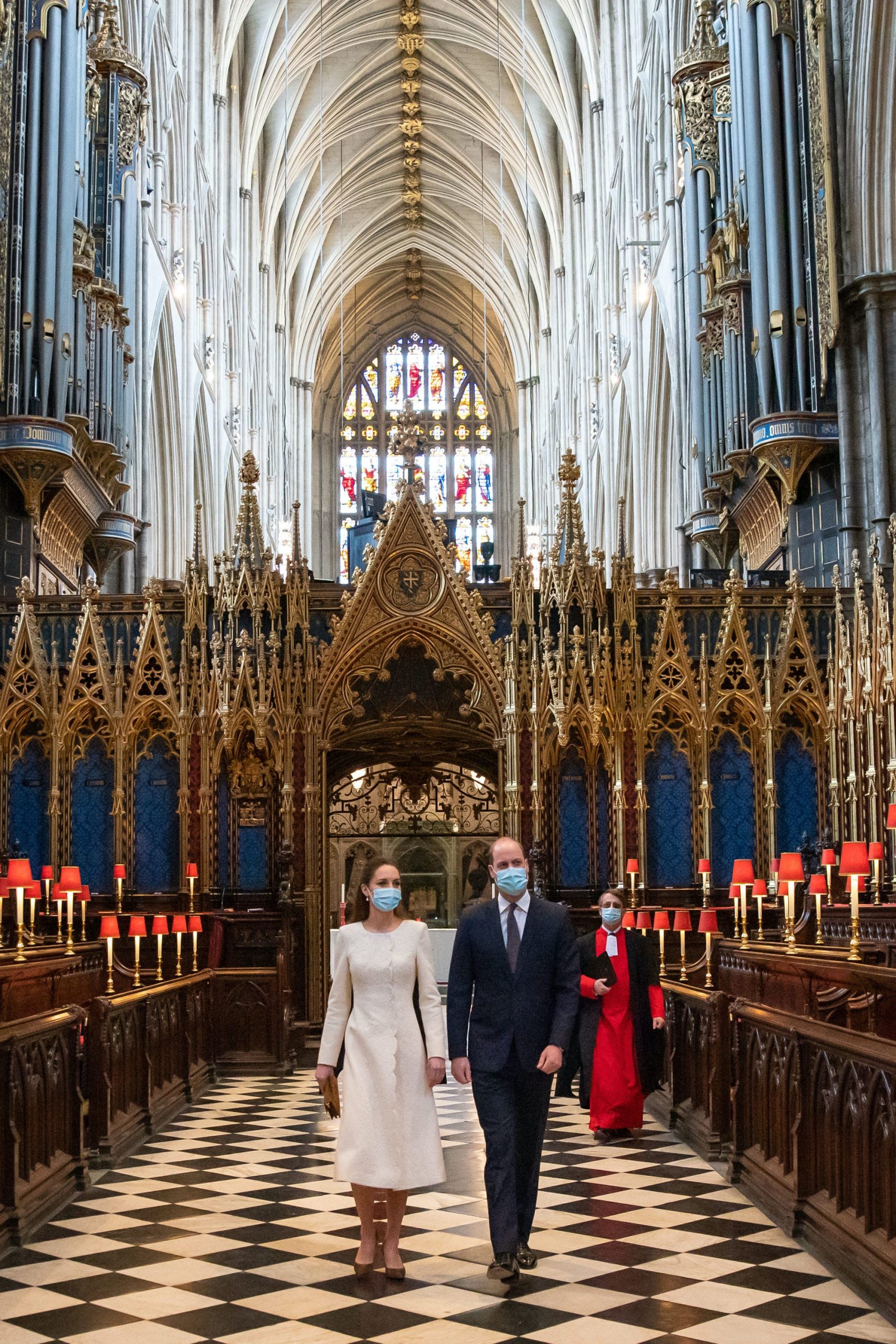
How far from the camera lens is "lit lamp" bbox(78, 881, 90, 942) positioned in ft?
47.1

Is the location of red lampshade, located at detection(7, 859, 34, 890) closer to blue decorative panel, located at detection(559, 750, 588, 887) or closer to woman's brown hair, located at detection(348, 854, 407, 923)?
woman's brown hair, located at detection(348, 854, 407, 923)

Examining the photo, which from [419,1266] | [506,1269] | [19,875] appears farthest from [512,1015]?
[19,875]

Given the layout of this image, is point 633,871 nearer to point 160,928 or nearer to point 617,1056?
point 160,928

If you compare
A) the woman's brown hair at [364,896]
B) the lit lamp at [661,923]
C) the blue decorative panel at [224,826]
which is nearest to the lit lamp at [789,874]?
the lit lamp at [661,923]

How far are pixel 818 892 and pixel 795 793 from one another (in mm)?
4848

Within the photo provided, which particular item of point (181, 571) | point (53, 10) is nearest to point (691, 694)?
point (53, 10)

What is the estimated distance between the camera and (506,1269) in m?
6.04

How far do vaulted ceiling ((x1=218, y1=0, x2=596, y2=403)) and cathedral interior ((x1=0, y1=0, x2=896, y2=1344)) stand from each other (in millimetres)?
6490

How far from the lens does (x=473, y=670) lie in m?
16.0

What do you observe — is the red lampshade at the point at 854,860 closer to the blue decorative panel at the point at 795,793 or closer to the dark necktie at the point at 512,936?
the dark necktie at the point at 512,936

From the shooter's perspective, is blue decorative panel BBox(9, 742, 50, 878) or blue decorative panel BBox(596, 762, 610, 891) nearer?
blue decorative panel BBox(596, 762, 610, 891)

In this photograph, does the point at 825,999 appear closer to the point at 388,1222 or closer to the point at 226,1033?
the point at 388,1222

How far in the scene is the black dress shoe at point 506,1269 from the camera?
5.99 m

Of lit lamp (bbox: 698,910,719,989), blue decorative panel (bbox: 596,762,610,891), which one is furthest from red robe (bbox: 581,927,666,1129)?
blue decorative panel (bbox: 596,762,610,891)
